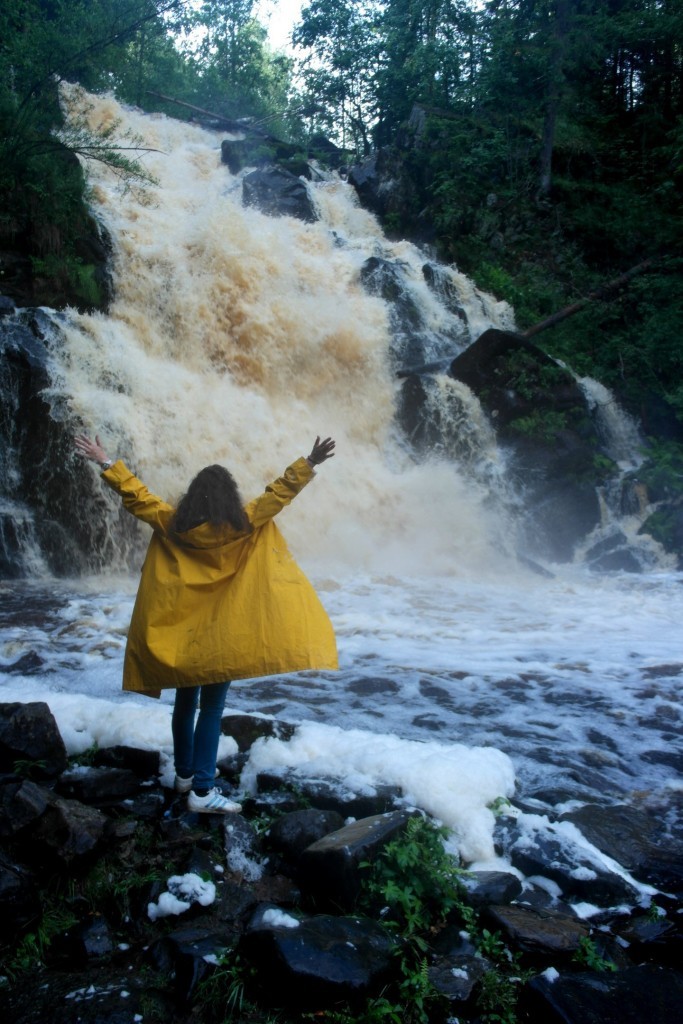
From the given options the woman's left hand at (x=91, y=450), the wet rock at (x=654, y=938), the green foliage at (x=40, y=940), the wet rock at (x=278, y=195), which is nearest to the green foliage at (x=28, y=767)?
Result: the green foliage at (x=40, y=940)

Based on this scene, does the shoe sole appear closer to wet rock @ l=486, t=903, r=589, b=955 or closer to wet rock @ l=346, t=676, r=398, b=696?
wet rock @ l=486, t=903, r=589, b=955

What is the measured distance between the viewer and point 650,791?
4.28m

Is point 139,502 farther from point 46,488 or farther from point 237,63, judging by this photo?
point 237,63

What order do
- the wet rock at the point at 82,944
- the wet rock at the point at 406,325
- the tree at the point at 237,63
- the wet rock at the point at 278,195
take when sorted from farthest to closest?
the tree at the point at 237,63
the wet rock at the point at 278,195
the wet rock at the point at 406,325
the wet rock at the point at 82,944

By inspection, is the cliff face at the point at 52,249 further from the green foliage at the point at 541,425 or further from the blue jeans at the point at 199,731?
the blue jeans at the point at 199,731

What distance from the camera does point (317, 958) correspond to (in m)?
2.39

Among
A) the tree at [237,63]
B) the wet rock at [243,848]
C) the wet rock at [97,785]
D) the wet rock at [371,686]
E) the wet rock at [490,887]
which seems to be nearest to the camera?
the wet rock at [490,887]

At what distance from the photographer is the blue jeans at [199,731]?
3.44 m

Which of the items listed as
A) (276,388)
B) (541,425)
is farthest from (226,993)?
(541,425)

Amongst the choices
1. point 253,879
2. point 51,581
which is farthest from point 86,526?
point 253,879

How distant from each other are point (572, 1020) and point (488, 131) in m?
22.9

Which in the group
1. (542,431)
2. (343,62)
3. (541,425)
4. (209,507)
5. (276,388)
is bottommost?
(209,507)

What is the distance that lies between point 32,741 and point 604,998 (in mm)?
2799

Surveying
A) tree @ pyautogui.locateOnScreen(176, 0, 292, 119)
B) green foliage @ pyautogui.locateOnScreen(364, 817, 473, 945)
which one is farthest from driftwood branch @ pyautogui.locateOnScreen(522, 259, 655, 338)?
tree @ pyautogui.locateOnScreen(176, 0, 292, 119)
